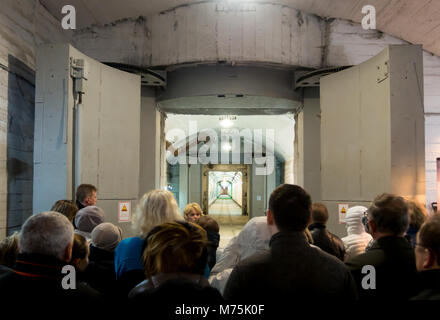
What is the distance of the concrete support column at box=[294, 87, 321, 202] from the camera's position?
6.19 meters

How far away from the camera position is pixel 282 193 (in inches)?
68.7

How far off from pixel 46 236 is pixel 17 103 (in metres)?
3.42

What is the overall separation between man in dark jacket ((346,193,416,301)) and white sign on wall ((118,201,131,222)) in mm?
Answer: 3954

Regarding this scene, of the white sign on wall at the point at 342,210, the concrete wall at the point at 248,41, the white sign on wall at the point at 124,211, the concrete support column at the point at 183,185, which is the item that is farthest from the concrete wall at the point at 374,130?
the concrete support column at the point at 183,185

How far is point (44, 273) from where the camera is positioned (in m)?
1.61

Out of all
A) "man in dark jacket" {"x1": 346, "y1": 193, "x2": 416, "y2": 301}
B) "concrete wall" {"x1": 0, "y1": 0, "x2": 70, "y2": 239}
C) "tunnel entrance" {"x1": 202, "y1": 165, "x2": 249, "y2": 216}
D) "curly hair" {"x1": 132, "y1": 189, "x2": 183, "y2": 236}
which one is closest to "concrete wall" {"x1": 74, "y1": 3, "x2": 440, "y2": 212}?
"concrete wall" {"x1": 0, "y1": 0, "x2": 70, "y2": 239}

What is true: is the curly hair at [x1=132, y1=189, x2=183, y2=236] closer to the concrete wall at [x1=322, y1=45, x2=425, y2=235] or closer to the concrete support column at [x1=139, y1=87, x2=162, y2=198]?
the concrete wall at [x1=322, y1=45, x2=425, y2=235]

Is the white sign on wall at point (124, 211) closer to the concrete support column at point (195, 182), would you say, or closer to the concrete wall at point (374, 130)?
the concrete wall at point (374, 130)

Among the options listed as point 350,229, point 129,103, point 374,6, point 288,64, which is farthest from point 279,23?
point 350,229

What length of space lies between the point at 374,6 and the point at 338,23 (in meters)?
0.71

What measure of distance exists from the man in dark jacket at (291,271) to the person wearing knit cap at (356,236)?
156 centimetres

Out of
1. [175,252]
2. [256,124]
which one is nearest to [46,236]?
[175,252]

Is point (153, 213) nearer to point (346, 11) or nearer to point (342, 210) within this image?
point (342, 210)

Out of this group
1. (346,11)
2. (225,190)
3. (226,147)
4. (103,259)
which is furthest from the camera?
(225,190)
